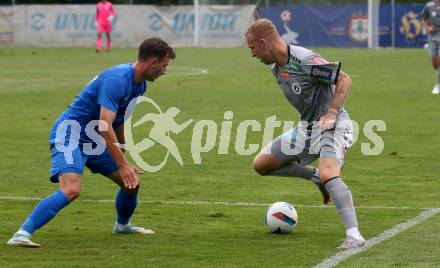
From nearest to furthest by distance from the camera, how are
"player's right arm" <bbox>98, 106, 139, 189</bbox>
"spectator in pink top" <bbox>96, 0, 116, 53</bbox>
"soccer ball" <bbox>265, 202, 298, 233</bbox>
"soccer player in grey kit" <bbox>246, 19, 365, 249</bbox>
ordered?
"player's right arm" <bbox>98, 106, 139, 189</bbox> < "soccer player in grey kit" <bbox>246, 19, 365, 249</bbox> < "soccer ball" <bbox>265, 202, 298, 233</bbox> < "spectator in pink top" <bbox>96, 0, 116, 53</bbox>

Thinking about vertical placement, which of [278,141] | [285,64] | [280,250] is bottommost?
[280,250]

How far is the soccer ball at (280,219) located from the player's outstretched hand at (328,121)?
3.44 feet

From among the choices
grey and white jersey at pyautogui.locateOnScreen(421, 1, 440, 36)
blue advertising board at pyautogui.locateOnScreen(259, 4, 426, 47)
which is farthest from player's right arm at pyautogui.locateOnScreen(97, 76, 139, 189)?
blue advertising board at pyautogui.locateOnScreen(259, 4, 426, 47)

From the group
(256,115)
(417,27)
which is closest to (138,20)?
(417,27)

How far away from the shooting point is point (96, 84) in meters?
9.66

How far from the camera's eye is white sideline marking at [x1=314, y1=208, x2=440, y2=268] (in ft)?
28.9

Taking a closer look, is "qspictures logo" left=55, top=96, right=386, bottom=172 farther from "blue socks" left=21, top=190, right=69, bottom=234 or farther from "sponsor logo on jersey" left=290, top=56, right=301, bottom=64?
"sponsor logo on jersey" left=290, top=56, right=301, bottom=64

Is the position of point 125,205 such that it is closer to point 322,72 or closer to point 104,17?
point 322,72

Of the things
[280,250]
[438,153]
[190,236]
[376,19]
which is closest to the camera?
[280,250]

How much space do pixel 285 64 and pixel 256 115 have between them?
38.8ft

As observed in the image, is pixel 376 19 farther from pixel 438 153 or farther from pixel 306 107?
pixel 306 107

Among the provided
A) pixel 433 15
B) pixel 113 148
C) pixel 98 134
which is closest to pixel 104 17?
pixel 433 15

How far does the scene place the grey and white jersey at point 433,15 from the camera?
2669 centimetres

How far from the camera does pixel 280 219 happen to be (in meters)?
10.2
